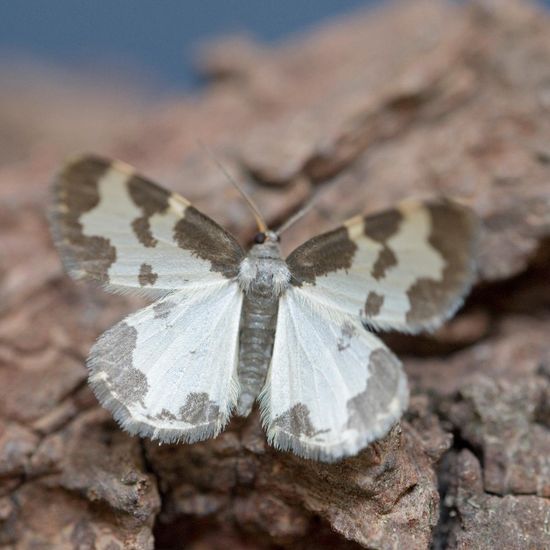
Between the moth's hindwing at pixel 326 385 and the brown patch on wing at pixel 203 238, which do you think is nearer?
the moth's hindwing at pixel 326 385

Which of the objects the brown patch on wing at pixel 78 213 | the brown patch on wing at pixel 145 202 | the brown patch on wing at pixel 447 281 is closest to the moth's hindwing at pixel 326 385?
the brown patch on wing at pixel 447 281

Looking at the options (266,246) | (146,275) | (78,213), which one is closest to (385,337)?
(266,246)

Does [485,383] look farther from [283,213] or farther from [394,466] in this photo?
[283,213]

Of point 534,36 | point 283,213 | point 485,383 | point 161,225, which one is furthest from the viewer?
point 534,36

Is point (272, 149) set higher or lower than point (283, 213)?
higher

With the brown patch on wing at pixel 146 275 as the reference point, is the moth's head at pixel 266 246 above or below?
below

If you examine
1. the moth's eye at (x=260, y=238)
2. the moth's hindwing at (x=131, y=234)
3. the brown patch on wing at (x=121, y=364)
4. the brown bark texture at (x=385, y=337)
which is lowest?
the brown bark texture at (x=385, y=337)

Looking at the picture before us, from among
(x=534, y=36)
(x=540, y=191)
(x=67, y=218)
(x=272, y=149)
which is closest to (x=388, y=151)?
(x=272, y=149)

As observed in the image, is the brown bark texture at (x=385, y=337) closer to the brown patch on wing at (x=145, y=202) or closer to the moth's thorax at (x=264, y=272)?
the moth's thorax at (x=264, y=272)
